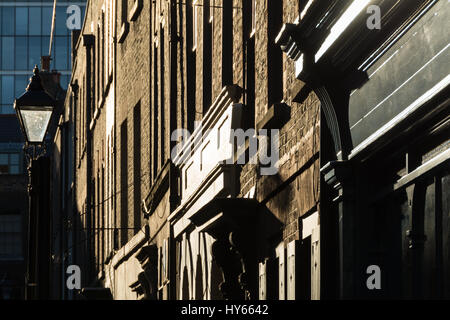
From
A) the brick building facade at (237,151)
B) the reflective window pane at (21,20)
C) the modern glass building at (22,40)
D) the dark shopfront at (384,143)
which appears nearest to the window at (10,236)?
the modern glass building at (22,40)

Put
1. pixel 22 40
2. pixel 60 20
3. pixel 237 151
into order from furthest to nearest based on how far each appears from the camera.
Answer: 1. pixel 22 40
2. pixel 60 20
3. pixel 237 151

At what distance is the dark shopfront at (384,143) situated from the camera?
7.36m

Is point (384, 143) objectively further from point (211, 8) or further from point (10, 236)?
point (10, 236)

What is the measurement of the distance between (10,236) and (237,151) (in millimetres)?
63304

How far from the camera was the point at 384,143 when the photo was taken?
27.1 feet

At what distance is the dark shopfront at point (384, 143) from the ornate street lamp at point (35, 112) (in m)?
3.05

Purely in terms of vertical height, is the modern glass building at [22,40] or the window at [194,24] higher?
the modern glass building at [22,40]

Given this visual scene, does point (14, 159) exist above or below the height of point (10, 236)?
above

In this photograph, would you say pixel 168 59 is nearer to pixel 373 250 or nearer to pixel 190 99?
pixel 190 99

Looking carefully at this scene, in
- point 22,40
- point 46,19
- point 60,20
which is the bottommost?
point 22,40

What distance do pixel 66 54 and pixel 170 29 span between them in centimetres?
7304

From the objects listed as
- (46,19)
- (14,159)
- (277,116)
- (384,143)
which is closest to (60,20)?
(46,19)
